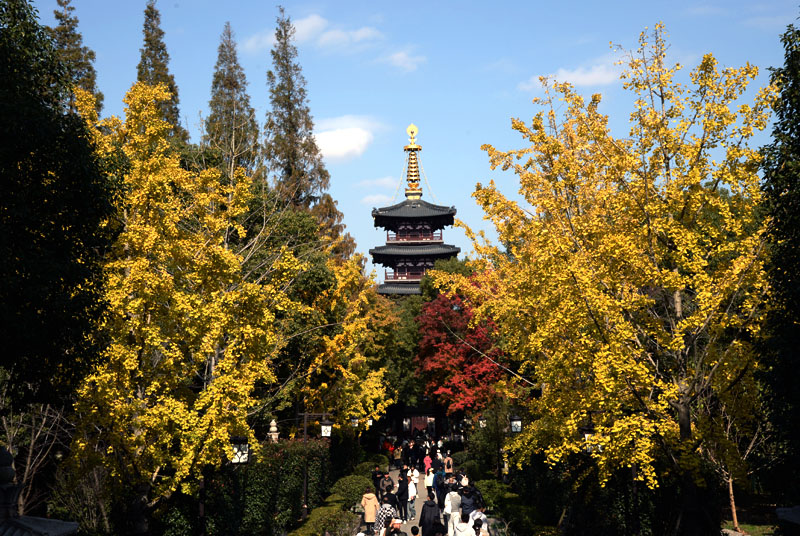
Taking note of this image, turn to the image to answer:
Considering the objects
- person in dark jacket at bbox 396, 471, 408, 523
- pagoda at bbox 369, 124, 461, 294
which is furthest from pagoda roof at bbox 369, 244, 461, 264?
person in dark jacket at bbox 396, 471, 408, 523

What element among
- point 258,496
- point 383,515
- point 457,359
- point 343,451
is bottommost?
point 383,515

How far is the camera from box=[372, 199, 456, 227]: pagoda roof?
221 ft

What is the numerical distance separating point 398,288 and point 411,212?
7.43 m

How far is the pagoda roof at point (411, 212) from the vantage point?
221 ft

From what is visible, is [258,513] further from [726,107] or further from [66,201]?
[726,107]

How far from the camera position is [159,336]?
12.5 meters

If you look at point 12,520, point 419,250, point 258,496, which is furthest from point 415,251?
point 12,520

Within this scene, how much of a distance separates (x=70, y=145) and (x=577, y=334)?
8474 millimetres

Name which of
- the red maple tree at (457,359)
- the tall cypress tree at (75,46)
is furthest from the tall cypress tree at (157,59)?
the red maple tree at (457,359)

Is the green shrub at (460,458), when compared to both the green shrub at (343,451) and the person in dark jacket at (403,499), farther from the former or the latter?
the person in dark jacket at (403,499)

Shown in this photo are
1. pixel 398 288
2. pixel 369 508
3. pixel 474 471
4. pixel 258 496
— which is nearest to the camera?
pixel 258 496

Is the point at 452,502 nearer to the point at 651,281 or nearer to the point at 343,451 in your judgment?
the point at 651,281

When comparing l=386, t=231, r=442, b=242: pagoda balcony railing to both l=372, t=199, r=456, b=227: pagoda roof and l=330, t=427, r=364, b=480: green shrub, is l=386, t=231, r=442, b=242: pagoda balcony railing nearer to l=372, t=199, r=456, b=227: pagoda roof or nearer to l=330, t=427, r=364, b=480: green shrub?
l=372, t=199, r=456, b=227: pagoda roof

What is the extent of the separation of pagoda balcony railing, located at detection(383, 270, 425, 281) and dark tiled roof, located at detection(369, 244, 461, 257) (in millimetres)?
1790
